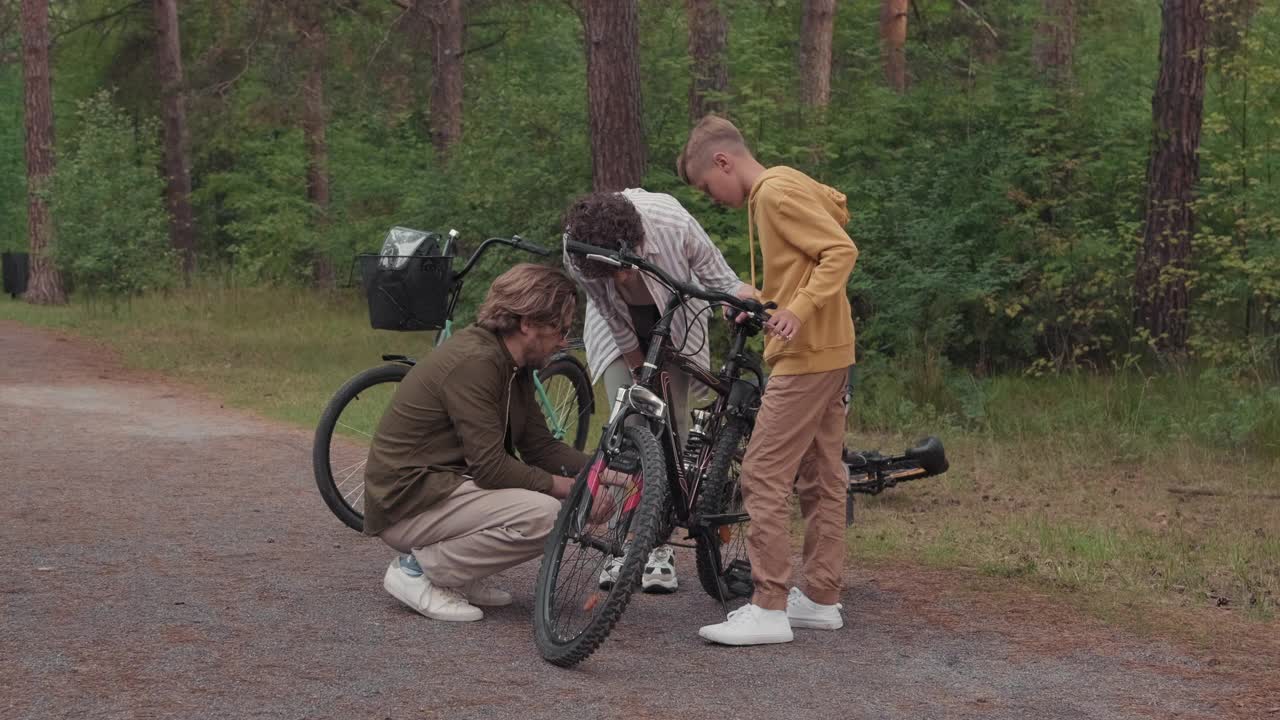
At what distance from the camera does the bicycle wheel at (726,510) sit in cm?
548

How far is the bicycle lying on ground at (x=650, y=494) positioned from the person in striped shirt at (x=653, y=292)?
0.09 m

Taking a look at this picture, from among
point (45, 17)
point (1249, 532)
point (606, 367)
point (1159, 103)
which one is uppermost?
point (45, 17)

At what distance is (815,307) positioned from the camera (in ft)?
16.7

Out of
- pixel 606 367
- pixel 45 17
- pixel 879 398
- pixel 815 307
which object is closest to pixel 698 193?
pixel 879 398

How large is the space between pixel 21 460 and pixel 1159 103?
31.5 feet

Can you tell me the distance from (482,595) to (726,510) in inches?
37.3

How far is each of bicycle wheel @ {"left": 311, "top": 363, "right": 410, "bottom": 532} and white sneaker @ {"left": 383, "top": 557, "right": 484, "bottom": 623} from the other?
127 centimetres

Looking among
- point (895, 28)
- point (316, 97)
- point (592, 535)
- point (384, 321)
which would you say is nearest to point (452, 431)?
point (592, 535)

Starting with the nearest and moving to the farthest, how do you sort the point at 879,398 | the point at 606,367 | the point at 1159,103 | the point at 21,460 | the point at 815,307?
the point at 815,307 < the point at 606,367 < the point at 21,460 < the point at 879,398 < the point at 1159,103

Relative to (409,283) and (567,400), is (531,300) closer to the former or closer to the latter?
(409,283)

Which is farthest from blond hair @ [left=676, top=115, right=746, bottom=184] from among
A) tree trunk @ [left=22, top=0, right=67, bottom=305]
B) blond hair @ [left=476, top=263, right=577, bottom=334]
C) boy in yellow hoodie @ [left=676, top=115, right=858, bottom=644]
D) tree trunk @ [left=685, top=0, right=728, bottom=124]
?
tree trunk @ [left=22, top=0, right=67, bottom=305]

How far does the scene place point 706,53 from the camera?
16391mm

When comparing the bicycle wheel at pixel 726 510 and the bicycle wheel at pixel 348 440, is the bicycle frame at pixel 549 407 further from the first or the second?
the bicycle wheel at pixel 726 510

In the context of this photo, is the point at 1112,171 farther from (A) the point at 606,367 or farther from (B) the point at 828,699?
(B) the point at 828,699
